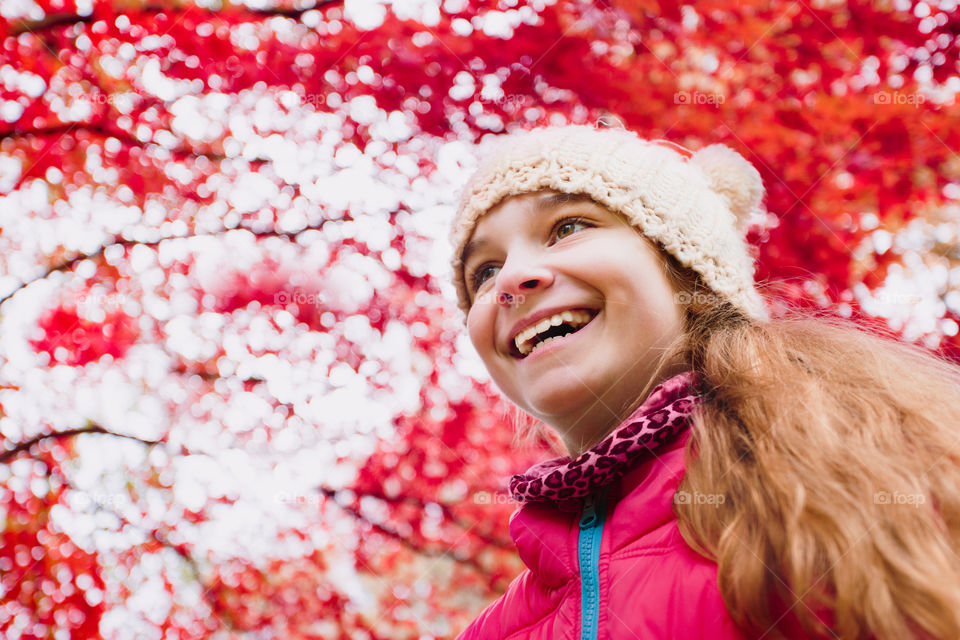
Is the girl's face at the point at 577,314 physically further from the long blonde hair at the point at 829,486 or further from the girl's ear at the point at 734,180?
the girl's ear at the point at 734,180

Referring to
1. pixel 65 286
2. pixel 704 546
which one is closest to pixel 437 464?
pixel 65 286

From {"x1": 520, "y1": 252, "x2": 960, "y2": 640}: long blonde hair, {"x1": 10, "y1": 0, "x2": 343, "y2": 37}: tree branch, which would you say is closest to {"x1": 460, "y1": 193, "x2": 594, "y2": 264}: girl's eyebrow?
{"x1": 520, "y1": 252, "x2": 960, "y2": 640}: long blonde hair

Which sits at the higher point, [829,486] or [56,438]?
[829,486]

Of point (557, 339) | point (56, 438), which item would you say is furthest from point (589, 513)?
point (56, 438)

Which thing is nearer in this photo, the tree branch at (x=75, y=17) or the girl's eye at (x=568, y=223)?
the girl's eye at (x=568, y=223)

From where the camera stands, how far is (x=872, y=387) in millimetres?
1307

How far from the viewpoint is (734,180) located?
219 cm

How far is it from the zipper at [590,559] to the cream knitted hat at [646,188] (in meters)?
0.73

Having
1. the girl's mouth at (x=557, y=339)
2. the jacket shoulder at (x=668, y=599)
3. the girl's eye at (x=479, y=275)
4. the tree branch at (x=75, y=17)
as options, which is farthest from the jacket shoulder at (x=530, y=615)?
the tree branch at (x=75, y=17)

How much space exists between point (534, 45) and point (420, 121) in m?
0.85

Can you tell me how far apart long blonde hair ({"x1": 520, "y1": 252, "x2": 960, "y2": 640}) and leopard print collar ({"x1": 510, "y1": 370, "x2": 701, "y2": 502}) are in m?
0.05

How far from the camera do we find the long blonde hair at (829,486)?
1.00 meters

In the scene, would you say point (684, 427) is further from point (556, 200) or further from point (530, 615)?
point (556, 200)

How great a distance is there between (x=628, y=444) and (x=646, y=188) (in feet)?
2.69
